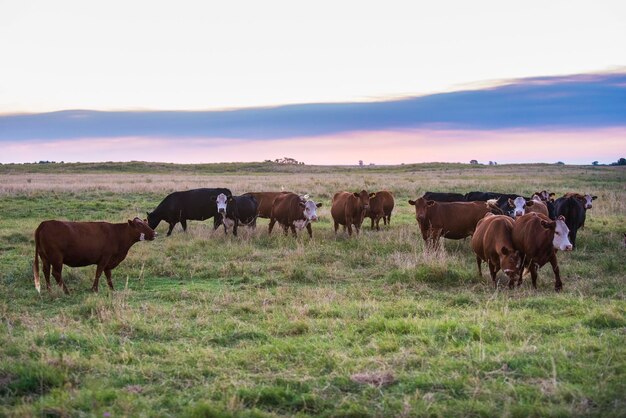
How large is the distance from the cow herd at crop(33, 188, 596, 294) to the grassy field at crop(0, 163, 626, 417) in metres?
0.56

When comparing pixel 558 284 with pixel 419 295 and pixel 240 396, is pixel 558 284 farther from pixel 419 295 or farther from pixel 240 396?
pixel 240 396

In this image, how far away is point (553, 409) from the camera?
5430 millimetres

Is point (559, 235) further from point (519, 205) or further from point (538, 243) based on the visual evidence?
point (519, 205)

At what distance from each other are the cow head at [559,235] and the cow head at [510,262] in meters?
0.79

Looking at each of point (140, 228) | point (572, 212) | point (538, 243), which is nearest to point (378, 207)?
point (572, 212)

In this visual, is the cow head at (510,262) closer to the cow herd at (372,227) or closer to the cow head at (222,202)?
the cow herd at (372,227)

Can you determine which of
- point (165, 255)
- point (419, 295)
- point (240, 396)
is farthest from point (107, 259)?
point (240, 396)

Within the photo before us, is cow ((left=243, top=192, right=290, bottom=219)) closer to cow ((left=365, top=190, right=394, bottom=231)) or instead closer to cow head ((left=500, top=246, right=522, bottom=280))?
cow ((left=365, top=190, right=394, bottom=231))

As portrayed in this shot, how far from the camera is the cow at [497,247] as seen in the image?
424 inches

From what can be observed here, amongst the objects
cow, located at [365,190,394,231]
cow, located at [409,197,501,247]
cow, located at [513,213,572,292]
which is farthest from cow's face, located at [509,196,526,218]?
cow, located at [513,213,572,292]

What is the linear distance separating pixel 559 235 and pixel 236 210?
10371 mm

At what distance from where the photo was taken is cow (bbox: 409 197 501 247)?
15484 mm

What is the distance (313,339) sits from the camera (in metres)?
7.68

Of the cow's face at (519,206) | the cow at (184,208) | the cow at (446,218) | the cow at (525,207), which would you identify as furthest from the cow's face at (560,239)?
the cow at (184,208)
